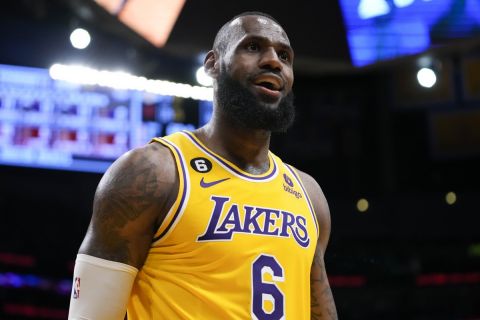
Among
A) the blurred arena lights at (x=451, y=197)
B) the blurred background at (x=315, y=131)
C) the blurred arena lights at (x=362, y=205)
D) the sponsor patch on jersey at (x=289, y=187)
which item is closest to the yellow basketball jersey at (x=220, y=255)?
the sponsor patch on jersey at (x=289, y=187)

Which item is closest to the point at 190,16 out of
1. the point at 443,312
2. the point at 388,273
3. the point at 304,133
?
the point at 304,133

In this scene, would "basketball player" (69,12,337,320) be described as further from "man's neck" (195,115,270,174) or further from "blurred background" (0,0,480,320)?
"blurred background" (0,0,480,320)

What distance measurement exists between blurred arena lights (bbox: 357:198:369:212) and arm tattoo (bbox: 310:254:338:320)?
687cm

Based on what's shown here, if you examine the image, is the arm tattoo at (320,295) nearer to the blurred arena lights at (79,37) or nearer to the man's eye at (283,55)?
the man's eye at (283,55)

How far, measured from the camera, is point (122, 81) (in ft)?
24.7

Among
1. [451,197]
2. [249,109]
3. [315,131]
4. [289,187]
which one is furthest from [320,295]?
[451,197]

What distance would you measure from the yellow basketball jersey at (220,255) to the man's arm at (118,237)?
0.05 meters

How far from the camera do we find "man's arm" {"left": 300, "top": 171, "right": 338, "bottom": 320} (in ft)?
7.46

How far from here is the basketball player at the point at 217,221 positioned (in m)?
1.84

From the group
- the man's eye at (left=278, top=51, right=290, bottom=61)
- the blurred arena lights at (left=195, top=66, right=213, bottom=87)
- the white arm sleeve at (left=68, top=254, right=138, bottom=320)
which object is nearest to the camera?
the white arm sleeve at (left=68, top=254, right=138, bottom=320)

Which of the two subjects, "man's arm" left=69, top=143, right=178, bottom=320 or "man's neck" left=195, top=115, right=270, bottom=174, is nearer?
"man's arm" left=69, top=143, right=178, bottom=320

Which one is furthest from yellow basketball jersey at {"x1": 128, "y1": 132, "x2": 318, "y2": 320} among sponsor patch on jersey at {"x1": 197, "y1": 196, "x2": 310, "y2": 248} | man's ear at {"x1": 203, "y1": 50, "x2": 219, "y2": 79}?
man's ear at {"x1": 203, "y1": 50, "x2": 219, "y2": 79}

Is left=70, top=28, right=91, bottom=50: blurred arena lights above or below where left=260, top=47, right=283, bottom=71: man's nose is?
above

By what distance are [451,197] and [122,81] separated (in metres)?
4.72
